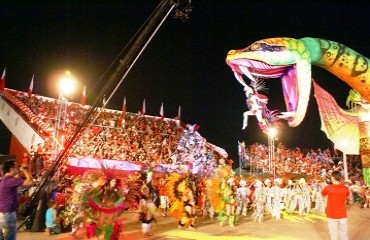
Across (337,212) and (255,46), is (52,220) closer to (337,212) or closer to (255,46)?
(337,212)

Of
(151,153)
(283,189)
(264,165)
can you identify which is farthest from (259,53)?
(264,165)

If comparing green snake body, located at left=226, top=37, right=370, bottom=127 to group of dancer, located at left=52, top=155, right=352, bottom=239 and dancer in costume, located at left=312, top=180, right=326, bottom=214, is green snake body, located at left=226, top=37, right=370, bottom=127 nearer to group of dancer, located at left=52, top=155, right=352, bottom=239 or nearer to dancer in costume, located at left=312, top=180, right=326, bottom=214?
dancer in costume, located at left=312, top=180, right=326, bottom=214

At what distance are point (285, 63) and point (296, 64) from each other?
1.80 ft

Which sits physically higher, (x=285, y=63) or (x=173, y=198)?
(x=285, y=63)

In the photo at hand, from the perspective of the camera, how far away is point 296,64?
55.7ft

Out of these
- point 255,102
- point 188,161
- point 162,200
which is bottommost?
point 162,200

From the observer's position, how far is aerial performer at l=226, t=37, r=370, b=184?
16.9 meters

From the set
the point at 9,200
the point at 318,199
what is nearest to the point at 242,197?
the point at 318,199

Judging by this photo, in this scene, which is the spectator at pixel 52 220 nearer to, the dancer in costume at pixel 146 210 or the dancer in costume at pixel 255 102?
the dancer in costume at pixel 146 210

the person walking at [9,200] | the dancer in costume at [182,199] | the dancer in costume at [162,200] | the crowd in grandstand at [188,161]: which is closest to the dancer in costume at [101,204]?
the crowd in grandstand at [188,161]

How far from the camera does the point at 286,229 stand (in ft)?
37.7

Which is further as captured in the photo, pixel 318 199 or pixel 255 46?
pixel 318 199

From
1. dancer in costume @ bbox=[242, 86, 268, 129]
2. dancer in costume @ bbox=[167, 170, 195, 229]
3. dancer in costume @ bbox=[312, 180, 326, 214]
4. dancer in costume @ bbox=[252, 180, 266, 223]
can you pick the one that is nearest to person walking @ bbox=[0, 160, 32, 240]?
dancer in costume @ bbox=[167, 170, 195, 229]

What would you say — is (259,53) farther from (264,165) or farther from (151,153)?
(264,165)
